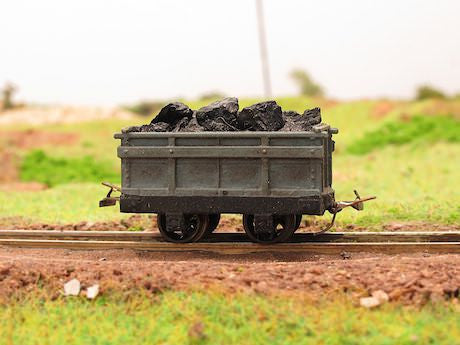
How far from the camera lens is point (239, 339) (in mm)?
8656

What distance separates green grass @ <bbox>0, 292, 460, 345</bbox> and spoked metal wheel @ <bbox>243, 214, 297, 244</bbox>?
3019 mm

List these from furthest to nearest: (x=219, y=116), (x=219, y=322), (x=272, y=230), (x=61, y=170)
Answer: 1. (x=61, y=170)
2. (x=219, y=116)
3. (x=272, y=230)
4. (x=219, y=322)

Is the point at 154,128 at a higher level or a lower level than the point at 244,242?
higher

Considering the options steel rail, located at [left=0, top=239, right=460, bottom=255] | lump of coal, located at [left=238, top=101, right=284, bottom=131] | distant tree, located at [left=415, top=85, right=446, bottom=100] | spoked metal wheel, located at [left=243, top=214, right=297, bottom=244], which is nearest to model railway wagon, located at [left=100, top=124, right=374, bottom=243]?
spoked metal wheel, located at [left=243, top=214, right=297, bottom=244]

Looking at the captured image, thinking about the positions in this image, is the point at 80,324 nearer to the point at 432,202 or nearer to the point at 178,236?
the point at 178,236

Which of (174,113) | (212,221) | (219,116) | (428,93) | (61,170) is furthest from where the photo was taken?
(428,93)

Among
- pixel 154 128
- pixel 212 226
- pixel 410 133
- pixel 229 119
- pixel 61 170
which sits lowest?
pixel 212 226

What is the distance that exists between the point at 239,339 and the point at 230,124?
189 inches

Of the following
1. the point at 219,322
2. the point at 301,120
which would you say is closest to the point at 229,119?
the point at 301,120

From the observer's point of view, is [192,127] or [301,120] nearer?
Result: [192,127]

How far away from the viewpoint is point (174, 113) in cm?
1286

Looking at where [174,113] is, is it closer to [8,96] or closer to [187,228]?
[187,228]

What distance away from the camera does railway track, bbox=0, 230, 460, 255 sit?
40.7 feet

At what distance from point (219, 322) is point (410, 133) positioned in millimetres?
25992
